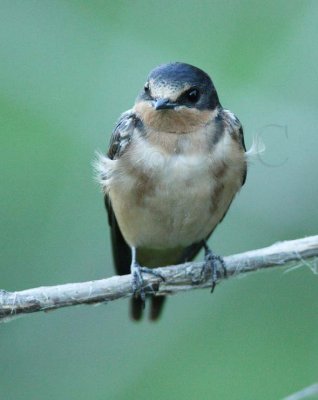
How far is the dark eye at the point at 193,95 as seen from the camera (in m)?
6.03

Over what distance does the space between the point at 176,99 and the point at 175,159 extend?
0.98 ft

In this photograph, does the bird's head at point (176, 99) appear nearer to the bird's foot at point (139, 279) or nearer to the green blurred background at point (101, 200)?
the bird's foot at point (139, 279)

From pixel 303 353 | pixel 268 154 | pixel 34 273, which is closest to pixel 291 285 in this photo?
pixel 303 353

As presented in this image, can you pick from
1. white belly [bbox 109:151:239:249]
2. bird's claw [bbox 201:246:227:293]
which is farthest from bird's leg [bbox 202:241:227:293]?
white belly [bbox 109:151:239:249]

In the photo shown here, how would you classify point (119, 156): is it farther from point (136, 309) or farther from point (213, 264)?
point (136, 309)

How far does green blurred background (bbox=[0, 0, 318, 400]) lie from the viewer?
23.5 feet

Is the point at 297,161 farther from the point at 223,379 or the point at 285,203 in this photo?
the point at 223,379

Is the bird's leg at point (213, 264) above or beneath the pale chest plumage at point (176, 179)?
beneath

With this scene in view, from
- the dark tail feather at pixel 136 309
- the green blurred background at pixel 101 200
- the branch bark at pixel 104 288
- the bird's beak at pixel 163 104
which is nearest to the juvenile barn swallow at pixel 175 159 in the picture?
the bird's beak at pixel 163 104

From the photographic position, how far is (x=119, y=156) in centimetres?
618

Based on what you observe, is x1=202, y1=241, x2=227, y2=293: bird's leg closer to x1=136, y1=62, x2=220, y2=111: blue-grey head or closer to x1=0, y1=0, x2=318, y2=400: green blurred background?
x1=136, y1=62, x2=220, y2=111: blue-grey head

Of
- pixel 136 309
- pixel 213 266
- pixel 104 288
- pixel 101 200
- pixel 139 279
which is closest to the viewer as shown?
pixel 104 288

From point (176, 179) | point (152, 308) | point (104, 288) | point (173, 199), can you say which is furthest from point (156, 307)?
point (104, 288)

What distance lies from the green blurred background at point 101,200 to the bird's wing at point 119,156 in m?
0.38
